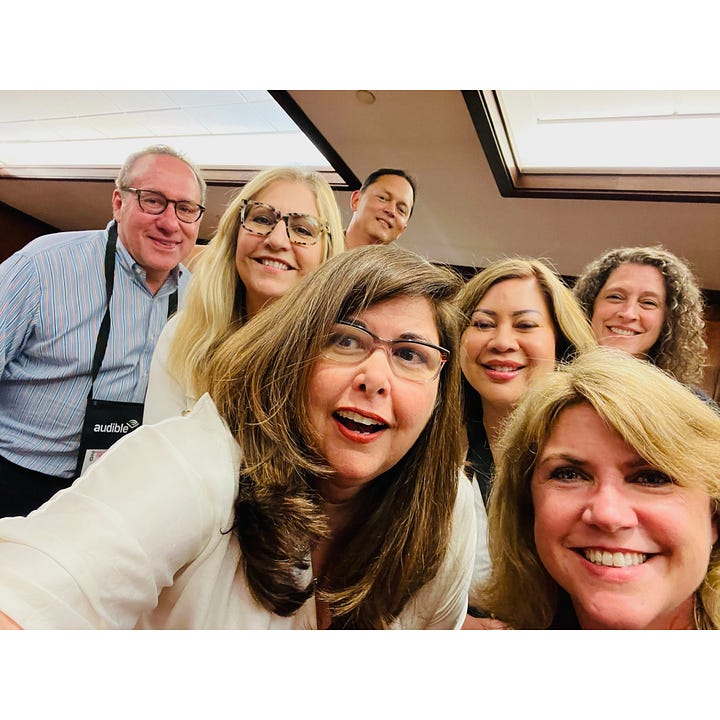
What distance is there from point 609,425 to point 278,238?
0.88 meters

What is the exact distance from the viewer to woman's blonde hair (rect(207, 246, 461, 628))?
1.38m

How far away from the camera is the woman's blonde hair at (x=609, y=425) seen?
1357mm

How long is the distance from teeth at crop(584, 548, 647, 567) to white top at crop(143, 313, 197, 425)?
3.21 ft

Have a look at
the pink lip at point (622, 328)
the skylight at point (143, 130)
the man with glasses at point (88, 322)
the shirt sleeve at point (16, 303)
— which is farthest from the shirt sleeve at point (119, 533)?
the pink lip at point (622, 328)

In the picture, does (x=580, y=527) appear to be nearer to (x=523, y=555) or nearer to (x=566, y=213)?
(x=523, y=555)

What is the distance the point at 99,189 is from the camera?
1549 millimetres

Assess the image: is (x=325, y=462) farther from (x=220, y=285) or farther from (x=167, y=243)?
(x=167, y=243)

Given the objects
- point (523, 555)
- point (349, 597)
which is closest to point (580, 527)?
point (523, 555)

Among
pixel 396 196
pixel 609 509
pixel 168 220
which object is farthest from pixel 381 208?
pixel 609 509

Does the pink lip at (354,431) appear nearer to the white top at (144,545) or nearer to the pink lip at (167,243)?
the white top at (144,545)

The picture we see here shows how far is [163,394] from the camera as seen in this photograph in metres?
1.46

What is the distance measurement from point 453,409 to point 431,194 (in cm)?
54

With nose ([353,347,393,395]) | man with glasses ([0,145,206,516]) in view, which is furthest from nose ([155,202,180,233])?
nose ([353,347,393,395])

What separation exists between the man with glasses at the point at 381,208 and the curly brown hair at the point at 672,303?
461mm
